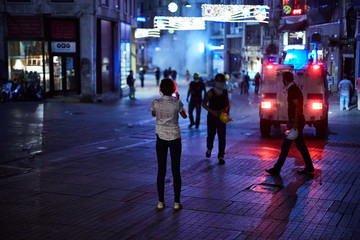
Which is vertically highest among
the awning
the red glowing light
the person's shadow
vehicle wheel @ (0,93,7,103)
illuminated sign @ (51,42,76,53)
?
the awning

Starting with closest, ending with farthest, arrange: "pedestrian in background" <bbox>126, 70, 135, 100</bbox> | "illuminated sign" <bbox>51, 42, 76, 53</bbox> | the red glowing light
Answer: the red glowing light < "illuminated sign" <bbox>51, 42, 76, 53</bbox> < "pedestrian in background" <bbox>126, 70, 135, 100</bbox>

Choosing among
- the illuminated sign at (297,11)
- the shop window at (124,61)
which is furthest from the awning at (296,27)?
the shop window at (124,61)

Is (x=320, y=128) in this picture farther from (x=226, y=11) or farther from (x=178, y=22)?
(x=178, y=22)

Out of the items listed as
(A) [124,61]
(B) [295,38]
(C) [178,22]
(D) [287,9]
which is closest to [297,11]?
(D) [287,9]

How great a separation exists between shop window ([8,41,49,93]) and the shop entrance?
0.96 meters

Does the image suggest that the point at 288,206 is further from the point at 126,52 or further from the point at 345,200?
the point at 126,52

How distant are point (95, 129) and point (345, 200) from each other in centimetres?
987

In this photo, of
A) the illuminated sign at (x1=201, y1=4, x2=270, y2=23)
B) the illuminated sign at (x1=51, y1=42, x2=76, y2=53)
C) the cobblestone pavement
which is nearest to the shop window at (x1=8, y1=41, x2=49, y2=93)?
the illuminated sign at (x1=51, y1=42, x2=76, y2=53)

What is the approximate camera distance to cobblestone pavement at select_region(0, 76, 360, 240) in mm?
6180

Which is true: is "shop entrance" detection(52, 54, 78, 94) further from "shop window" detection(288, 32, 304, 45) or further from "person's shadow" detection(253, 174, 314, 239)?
"shop window" detection(288, 32, 304, 45)

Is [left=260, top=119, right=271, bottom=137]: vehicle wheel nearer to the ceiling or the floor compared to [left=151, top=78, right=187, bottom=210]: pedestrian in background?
nearer to the floor

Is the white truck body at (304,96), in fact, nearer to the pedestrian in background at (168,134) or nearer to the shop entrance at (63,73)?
the pedestrian in background at (168,134)

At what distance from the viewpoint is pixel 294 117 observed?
8.95 metres

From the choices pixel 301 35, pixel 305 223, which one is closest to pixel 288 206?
pixel 305 223
